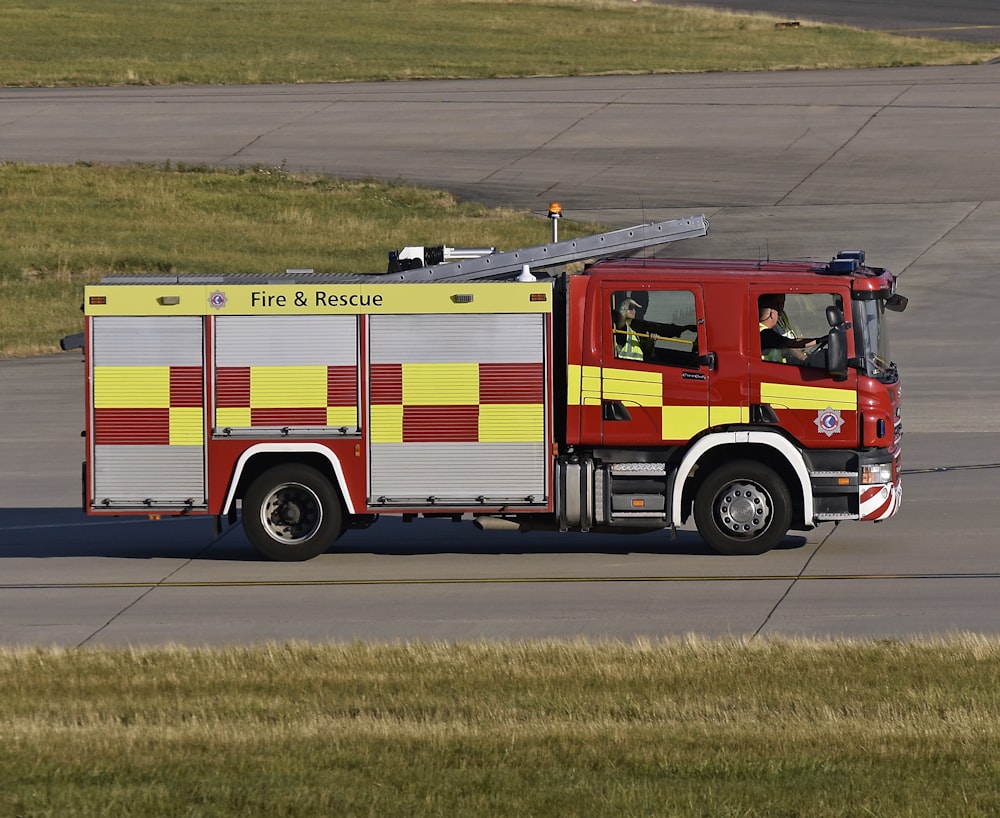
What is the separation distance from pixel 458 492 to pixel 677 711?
19.8 feet

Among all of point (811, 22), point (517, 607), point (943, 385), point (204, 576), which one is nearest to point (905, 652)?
point (517, 607)

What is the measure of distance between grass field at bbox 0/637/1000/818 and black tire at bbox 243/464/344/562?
390 centimetres

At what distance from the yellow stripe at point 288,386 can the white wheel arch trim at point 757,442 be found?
328cm

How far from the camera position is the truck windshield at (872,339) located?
1565 centimetres

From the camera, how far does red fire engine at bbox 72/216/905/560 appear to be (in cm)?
1561

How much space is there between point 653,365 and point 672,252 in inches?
931

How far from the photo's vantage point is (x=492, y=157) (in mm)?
48312

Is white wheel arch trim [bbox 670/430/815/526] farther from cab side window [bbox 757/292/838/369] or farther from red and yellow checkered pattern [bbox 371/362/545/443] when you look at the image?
red and yellow checkered pattern [bbox 371/362/545/443]

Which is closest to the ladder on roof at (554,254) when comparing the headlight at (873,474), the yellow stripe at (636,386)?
the yellow stripe at (636,386)

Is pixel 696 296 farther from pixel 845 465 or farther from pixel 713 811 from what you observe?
pixel 713 811

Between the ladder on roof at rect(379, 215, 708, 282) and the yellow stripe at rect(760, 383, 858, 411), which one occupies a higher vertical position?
the ladder on roof at rect(379, 215, 708, 282)

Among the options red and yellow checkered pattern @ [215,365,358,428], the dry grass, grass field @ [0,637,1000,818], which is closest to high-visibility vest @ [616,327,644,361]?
red and yellow checkered pattern @ [215,365,358,428]

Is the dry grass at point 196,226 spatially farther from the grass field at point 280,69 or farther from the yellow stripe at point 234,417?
the yellow stripe at point 234,417

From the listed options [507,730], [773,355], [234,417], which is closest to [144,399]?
[234,417]
